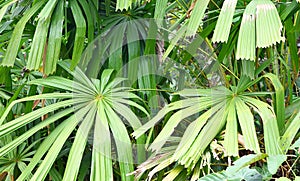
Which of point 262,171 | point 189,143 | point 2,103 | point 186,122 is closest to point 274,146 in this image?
point 262,171

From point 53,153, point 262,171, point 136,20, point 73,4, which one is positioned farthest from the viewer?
point 136,20

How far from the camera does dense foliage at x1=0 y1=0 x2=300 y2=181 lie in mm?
792

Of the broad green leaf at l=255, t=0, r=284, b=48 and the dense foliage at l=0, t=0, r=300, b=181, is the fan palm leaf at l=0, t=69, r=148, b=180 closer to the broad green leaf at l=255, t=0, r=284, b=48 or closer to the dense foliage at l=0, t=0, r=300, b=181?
the dense foliage at l=0, t=0, r=300, b=181

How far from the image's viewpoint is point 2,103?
3.70 ft

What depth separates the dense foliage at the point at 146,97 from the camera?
0.79 meters

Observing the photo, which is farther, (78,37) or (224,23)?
(78,37)

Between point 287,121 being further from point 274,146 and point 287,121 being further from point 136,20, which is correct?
point 136,20

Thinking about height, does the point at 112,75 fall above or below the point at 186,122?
above

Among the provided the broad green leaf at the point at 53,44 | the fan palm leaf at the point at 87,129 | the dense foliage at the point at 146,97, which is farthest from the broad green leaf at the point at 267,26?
the broad green leaf at the point at 53,44

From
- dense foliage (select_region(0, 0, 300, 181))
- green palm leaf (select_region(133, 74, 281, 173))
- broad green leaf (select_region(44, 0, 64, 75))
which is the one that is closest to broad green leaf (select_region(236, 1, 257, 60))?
dense foliage (select_region(0, 0, 300, 181))

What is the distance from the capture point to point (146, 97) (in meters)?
1.13

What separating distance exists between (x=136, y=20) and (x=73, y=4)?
0.66ft

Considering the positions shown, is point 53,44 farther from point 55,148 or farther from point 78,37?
point 55,148

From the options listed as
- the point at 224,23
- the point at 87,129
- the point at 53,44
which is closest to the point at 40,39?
the point at 53,44
